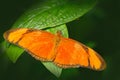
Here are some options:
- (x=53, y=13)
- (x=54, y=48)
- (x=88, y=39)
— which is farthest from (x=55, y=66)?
(x=88, y=39)

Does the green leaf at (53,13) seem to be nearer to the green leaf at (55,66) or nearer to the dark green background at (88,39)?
the green leaf at (55,66)

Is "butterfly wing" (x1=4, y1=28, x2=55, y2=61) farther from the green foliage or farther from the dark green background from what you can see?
the dark green background

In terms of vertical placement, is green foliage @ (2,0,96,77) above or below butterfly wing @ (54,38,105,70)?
above

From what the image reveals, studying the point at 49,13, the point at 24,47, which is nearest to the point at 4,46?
the point at 24,47

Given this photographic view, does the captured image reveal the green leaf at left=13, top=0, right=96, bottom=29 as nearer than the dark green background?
Yes

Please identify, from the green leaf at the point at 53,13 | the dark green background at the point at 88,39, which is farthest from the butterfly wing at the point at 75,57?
the dark green background at the point at 88,39

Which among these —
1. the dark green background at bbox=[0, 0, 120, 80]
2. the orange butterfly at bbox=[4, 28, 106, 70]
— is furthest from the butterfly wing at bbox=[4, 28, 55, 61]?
the dark green background at bbox=[0, 0, 120, 80]
